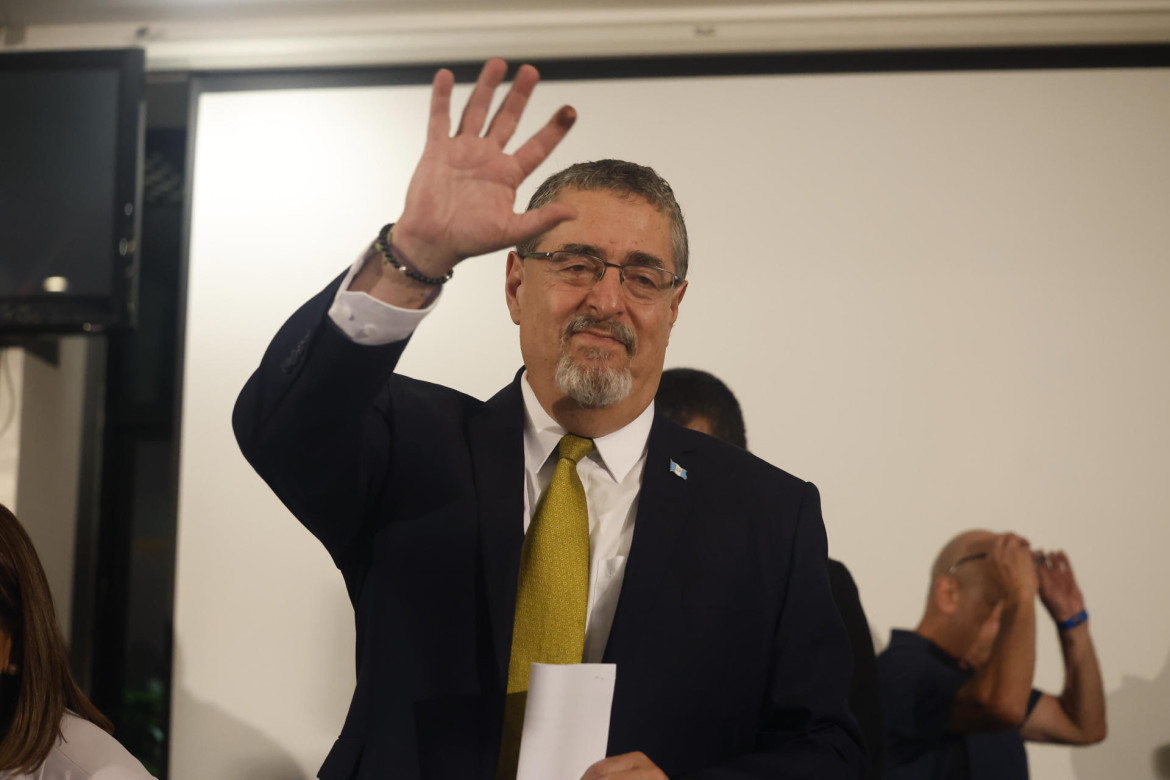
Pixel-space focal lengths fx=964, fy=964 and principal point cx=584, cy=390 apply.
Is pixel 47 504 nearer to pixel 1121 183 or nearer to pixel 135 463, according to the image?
pixel 135 463

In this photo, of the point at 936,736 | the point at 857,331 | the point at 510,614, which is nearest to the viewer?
the point at 510,614

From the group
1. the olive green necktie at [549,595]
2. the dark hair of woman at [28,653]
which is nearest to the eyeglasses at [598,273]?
the olive green necktie at [549,595]

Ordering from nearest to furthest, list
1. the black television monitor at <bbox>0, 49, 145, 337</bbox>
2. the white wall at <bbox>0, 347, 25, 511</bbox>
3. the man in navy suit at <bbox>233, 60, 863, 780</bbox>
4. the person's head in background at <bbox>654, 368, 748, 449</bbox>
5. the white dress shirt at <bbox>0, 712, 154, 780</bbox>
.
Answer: the man in navy suit at <bbox>233, 60, 863, 780</bbox> < the white dress shirt at <bbox>0, 712, 154, 780</bbox> < the person's head in background at <bbox>654, 368, 748, 449</bbox> < the black television monitor at <bbox>0, 49, 145, 337</bbox> < the white wall at <bbox>0, 347, 25, 511</bbox>

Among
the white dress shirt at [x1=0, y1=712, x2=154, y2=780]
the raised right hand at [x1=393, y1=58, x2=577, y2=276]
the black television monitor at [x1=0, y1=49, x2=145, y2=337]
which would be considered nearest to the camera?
the raised right hand at [x1=393, y1=58, x2=577, y2=276]

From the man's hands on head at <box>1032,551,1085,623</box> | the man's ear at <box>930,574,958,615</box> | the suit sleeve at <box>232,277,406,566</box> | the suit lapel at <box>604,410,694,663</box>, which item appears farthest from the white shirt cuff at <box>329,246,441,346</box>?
the man's hands on head at <box>1032,551,1085,623</box>

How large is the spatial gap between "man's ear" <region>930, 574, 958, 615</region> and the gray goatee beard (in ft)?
5.02

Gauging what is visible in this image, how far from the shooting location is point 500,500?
4.53 feet

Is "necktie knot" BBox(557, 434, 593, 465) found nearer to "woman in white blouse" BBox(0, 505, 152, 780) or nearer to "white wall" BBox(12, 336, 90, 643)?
"woman in white blouse" BBox(0, 505, 152, 780)

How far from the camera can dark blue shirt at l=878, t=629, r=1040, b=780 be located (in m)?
2.52

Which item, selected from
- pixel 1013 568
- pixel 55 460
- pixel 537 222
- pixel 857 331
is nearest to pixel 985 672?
pixel 1013 568

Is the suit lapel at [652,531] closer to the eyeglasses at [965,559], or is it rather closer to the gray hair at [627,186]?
the gray hair at [627,186]

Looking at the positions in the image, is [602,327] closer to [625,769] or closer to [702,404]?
[625,769]

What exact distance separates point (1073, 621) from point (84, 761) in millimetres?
2320

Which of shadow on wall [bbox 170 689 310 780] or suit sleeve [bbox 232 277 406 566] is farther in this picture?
shadow on wall [bbox 170 689 310 780]
